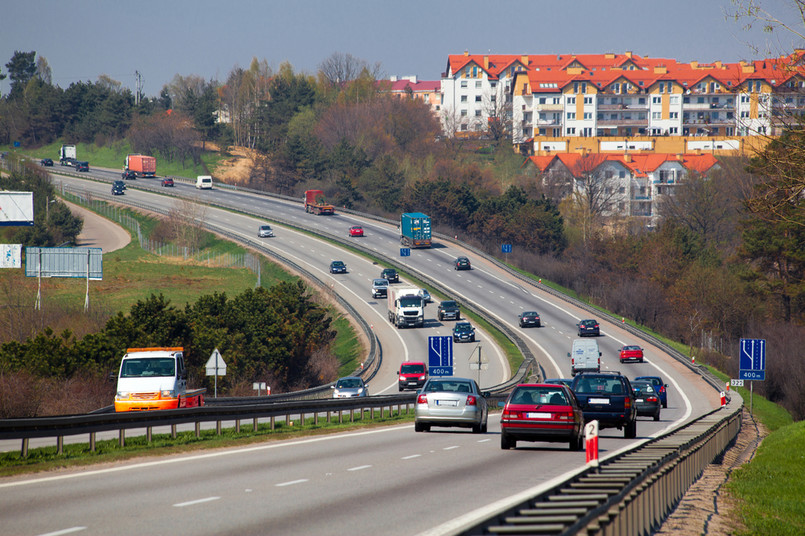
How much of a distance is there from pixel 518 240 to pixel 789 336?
1802 inches

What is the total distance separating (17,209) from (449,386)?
1751 inches

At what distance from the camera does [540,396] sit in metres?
19.4

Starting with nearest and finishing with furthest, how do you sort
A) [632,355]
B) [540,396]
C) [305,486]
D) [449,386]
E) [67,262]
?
1. [305,486]
2. [540,396]
3. [449,386]
4. [67,262]
5. [632,355]

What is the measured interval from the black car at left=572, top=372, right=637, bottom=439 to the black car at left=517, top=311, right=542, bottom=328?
Answer: 49.2 metres

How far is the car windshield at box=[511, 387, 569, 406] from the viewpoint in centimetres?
1924

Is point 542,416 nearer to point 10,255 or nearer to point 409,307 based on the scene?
point 10,255

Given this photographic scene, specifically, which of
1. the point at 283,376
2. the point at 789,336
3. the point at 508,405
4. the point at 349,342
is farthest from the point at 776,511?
the point at 789,336

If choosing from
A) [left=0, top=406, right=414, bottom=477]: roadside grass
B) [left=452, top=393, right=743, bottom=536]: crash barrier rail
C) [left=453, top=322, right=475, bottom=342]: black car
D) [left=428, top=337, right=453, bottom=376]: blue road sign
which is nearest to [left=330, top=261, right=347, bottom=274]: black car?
[left=453, top=322, right=475, bottom=342]: black car

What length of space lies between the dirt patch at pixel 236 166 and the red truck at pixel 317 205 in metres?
37.5

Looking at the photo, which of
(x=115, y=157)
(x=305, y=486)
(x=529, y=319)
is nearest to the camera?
(x=305, y=486)

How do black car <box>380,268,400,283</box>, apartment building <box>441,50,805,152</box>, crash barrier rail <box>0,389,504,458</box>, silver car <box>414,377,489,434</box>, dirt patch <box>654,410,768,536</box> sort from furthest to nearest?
apartment building <box>441,50,805,152</box> → black car <box>380,268,400,283</box> → silver car <box>414,377,489,434</box> → crash barrier rail <box>0,389,504,458</box> → dirt patch <box>654,410,768,536</box>

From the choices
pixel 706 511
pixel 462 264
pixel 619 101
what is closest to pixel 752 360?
pixel 706 511

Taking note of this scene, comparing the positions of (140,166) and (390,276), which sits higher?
(140,166)

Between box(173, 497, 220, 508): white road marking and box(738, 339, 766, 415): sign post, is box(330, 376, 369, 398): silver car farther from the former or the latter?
box(173, 497, 220, 508): white road marking
